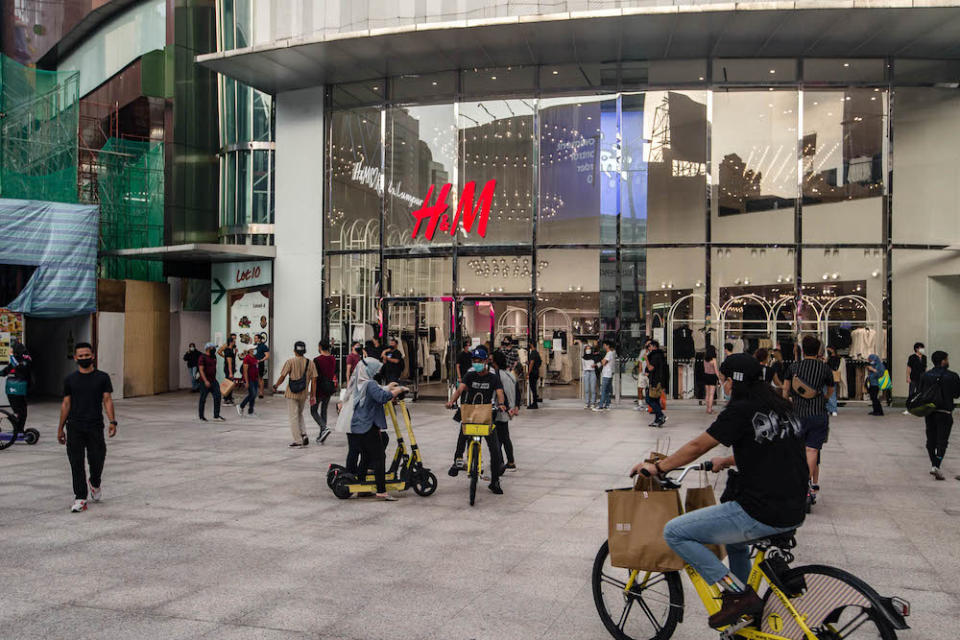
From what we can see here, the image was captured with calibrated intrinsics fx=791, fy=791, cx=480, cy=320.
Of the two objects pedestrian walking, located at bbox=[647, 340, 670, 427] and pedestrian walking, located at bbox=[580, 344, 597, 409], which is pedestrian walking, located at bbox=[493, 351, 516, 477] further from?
pedestrian walking, located at bbox=[580, 344, 597, 409]

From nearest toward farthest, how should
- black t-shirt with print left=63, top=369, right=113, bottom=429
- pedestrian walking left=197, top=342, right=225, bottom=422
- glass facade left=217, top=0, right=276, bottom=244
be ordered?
black t-shirt with print left=63, top=369, right=113, bottom=429, pedestrian walking left=197, top=342, right=225, bottom=422, glass facade left=217, top=0, right=276, bottom=244

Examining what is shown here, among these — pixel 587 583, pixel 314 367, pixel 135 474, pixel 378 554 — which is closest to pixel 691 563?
pixel 587 583

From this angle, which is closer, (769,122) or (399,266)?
(769,122)

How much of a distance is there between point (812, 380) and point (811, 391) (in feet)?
0.42

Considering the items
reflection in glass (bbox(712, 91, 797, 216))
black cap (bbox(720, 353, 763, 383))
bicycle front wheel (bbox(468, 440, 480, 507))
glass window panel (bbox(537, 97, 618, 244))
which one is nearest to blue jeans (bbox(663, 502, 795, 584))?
black cap (bbox(720, 353, 763, 383))

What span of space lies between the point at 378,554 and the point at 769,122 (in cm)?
1722

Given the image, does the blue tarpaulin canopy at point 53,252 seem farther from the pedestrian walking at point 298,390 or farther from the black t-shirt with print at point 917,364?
the black t-shirt with print at point 917,364

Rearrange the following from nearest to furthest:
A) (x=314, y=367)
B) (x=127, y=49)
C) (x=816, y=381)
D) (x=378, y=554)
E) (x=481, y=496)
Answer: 1. (x=378, y=554)
2. (x=816, y=381)
3. (x=481, y=496)
4. (x=314, y=367)
5. (x=127, y=49)

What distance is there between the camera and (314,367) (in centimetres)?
1342

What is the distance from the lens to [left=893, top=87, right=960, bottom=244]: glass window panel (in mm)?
19797

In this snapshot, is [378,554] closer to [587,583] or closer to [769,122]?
[587,583]

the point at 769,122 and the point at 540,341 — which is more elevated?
the point at 769,122

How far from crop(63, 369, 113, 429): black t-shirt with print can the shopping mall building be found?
483 inches

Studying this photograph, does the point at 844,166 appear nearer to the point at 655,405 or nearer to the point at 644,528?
the point at 655,405
